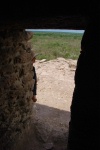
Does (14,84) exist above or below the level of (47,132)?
above

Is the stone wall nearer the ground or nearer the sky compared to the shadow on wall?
nearer the sky

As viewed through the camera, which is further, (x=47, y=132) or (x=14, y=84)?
(x=47, y=132)

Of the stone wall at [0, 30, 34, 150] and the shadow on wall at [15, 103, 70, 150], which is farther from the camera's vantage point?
the shadow on wall at [15, 103, 70, 150]

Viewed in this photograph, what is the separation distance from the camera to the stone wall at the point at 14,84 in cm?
301

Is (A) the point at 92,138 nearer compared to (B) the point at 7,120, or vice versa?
(A) the point at 92,138

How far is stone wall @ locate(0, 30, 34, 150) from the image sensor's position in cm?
301

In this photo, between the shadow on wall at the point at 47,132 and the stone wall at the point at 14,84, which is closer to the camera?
the stone wall at the point at 14,84

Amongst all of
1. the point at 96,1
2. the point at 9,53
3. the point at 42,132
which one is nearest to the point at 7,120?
the point at 9,53

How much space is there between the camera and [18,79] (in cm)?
334

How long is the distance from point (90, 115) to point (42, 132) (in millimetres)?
2766

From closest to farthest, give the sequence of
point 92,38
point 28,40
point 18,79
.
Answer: point 92,38 → point 18,79 → point 28,40

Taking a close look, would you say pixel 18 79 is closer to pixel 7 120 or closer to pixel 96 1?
pixel 7 120

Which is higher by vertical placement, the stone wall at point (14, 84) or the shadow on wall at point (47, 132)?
the stone wall at point (14, 84)

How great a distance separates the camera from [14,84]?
3234mm
